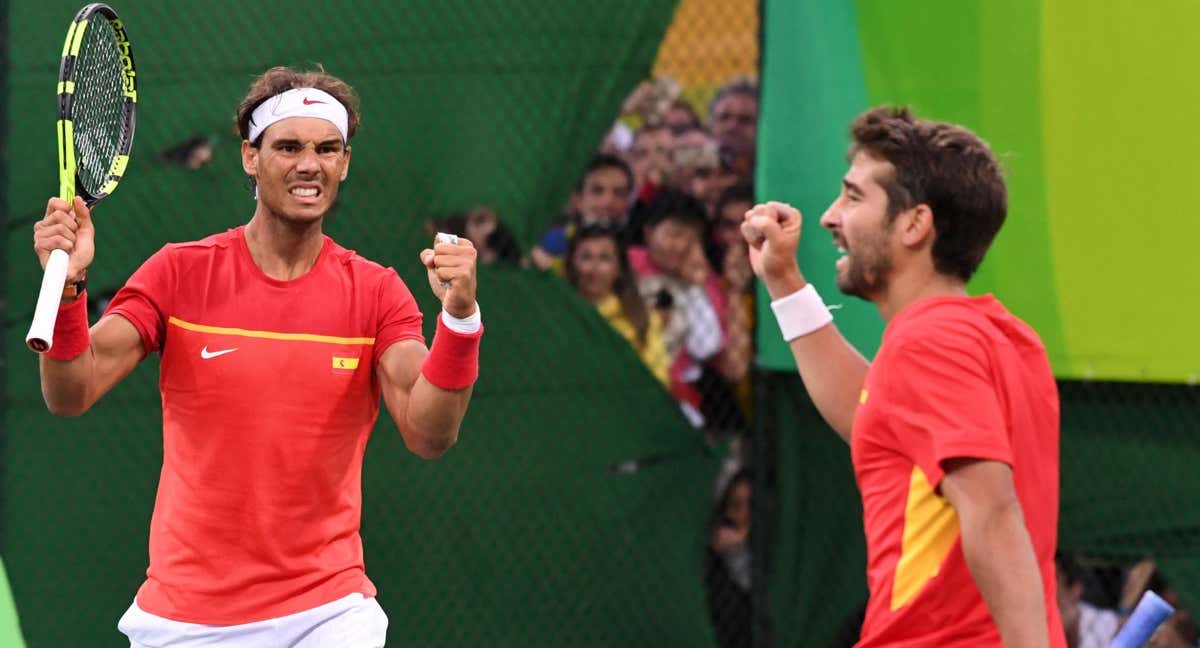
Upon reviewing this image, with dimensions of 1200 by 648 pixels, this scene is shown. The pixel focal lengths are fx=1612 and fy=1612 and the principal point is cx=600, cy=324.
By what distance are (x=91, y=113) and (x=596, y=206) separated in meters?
2.16

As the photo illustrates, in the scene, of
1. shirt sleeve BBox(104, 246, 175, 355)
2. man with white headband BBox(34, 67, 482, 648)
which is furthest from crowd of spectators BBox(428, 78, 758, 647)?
shirt sleeve BBox(104, 246, 175, 355)

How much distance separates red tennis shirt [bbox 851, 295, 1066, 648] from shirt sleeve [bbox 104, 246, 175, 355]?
1546 millimetres

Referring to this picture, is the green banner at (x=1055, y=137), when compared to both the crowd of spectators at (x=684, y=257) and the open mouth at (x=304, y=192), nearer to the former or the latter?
the crowd of spectators at (x=684, y=257)

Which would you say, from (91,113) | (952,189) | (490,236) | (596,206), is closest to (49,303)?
Result: (91,113)

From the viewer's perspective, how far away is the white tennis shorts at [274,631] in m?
3.39

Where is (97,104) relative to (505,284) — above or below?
above

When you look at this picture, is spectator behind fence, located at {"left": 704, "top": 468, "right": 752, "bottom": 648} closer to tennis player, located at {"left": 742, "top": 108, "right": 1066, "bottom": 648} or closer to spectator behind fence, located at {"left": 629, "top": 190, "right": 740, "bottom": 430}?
spectator behind fence, located at {"left": 629, "top": 190, "right": 740, "bottom": 430}

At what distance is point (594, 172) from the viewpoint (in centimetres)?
553

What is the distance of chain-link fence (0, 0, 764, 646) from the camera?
17.0 ft

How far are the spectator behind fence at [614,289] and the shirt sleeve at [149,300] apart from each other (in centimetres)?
221

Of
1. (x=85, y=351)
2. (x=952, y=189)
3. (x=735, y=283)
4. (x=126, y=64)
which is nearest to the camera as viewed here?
(x=952, y=189)

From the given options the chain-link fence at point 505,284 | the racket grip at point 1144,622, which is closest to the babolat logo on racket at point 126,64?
the chain-link fence at point 505,284

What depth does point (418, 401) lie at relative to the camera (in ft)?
11.0

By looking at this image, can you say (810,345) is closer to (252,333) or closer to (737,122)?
(252,333)
